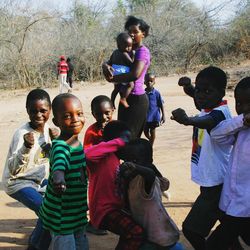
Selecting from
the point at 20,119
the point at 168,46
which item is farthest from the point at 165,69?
the point at 20,119

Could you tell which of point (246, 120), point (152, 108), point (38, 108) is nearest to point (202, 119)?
point (246, 120)

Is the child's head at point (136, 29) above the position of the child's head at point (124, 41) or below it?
above

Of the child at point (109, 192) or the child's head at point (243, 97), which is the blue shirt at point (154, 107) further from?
the child's head at point (243, 97)

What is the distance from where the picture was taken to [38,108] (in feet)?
10.6

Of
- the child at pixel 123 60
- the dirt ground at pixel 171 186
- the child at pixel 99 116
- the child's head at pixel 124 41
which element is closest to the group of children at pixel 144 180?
the child at pixel 99 116

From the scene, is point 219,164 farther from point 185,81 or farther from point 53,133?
point 53,133

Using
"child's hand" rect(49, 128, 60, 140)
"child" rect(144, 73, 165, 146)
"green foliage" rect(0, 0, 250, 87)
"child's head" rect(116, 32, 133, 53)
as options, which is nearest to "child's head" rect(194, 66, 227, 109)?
"child's hand" rect(49, 128, 60, 140)

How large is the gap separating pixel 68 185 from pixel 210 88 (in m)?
1.02

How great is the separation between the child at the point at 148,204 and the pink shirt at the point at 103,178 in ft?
0.32

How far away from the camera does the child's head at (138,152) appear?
2627mm

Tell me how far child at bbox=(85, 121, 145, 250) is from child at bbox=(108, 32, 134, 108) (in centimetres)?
111

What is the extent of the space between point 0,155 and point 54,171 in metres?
5.21

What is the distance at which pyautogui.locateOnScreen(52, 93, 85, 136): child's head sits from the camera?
2.53 meters

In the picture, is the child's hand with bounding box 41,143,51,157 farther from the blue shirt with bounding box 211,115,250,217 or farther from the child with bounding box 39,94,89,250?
the blue shirt with bounding box 211,115,250,217
